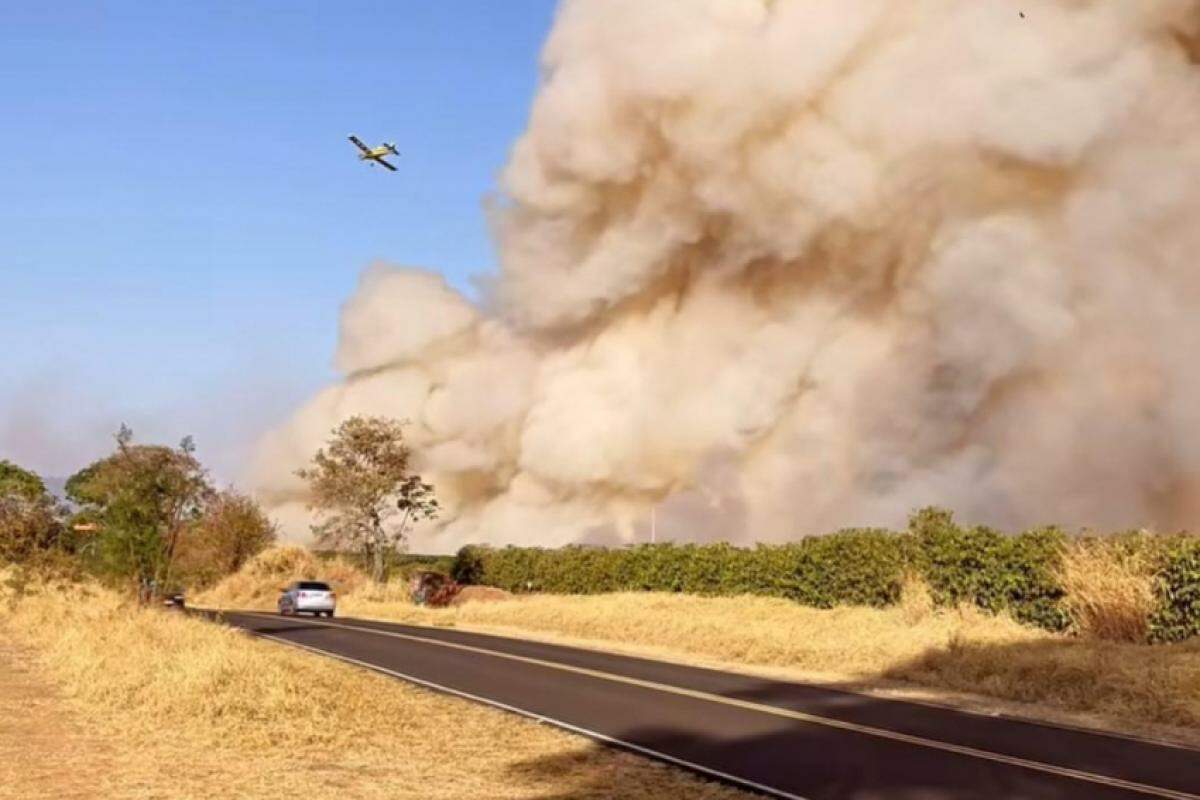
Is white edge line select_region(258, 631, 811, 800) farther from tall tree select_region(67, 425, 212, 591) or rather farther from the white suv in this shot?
the white suv

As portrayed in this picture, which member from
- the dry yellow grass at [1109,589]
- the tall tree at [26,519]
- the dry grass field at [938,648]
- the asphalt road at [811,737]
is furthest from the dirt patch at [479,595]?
the dry yellow grass at [1109,589]

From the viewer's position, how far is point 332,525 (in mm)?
59375

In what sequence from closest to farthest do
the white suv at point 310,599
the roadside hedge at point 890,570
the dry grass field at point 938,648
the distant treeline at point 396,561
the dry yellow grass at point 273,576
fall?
the dry grass field at point 938,648 → the roadside hedge at point 890,570 → the white suv at point 310,599 → the dry yellow grass at point 273,576 → the distant treeline at point 396,561

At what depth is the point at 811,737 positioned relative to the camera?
13.3 metres

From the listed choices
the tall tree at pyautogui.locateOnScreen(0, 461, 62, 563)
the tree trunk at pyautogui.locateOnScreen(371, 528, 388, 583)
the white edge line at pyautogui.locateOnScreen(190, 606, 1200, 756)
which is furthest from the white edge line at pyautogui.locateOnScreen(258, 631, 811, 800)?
the tree trunk at pyautogui.locateOnScreen(371, 528, 388, 583)

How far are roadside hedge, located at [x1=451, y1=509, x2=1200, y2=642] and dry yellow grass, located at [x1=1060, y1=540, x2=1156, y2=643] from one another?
0.87ft

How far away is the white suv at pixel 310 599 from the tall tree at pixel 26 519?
30.2 ft

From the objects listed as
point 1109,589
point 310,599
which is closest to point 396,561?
point 310,599

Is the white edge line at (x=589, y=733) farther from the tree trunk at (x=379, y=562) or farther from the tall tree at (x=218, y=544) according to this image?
the tall tree at (x=218, y=544)

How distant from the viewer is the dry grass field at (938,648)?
1683cm

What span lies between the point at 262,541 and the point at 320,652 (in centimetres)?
4092

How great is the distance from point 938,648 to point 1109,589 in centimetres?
325

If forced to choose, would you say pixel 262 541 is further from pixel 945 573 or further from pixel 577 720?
pixel 577 720

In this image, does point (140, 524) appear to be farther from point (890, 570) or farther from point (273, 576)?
point (273, 576)
